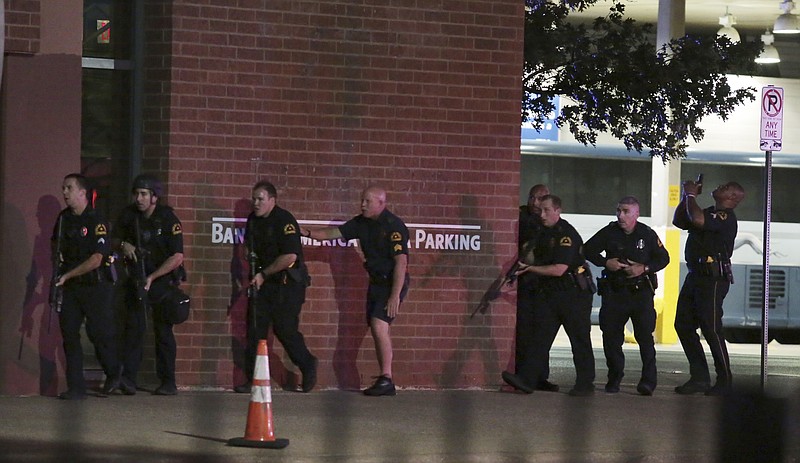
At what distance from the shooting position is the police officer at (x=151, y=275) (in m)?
11.8

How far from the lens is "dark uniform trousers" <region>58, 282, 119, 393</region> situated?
37.2 ft

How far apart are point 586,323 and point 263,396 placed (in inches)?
188

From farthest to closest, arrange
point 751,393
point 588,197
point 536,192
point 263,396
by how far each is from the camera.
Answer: point 588,197 → point 536,192 → point 263,396 → point 751,393

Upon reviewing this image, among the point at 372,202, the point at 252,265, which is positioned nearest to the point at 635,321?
the point at 372,202

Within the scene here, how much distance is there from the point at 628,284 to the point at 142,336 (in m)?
4.60

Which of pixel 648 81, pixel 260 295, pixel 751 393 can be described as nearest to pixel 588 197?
pixel 648 81

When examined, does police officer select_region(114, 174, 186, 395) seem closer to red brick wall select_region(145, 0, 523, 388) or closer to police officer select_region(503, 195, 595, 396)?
red brick wall select_region(145, 0, 523, 388)

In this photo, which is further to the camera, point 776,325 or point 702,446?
point 776,325

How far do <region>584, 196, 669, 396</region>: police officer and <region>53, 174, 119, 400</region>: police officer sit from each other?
463cm

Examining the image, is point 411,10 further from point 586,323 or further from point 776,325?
point 776,325

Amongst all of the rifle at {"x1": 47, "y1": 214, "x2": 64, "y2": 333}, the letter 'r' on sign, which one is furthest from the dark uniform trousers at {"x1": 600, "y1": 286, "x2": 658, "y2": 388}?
the rifle at {"x1": 47, "y1": 214, "x2": 64, "y2": 333}

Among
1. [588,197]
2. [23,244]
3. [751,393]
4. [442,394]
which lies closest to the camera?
[751,393]

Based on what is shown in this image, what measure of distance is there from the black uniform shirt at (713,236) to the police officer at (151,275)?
500 centimetres

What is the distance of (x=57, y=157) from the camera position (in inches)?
463
